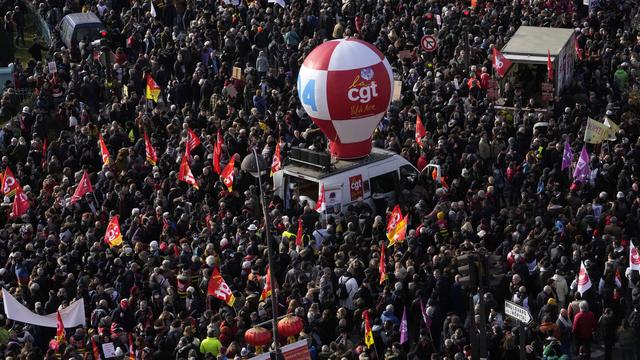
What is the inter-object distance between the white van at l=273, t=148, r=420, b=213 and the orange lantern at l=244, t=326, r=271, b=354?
742 centimetres

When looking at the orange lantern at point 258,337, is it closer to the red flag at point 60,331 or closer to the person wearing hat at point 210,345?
the person wearing hat at point 210,345

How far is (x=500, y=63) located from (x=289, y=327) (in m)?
15.2

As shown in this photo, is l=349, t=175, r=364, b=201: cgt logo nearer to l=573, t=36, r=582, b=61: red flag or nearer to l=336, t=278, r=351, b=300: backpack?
l=336, t=278, r=351, b=300: backpack

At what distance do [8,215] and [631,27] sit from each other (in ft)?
64.4

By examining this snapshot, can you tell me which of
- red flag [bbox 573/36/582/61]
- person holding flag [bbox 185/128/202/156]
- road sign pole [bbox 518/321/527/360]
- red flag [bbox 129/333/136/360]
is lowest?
red flag [bbox 573/36/582/61]

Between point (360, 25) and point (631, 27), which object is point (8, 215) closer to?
point (360, 25)

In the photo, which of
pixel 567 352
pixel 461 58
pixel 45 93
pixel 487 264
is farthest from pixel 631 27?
pixel 487 264

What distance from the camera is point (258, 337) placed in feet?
86.1

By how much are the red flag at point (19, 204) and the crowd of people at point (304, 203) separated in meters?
0.23

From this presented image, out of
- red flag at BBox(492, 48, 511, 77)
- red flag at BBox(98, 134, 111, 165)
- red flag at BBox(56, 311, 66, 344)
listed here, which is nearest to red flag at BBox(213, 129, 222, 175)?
red flag at BBox(98, 134, 111, 165)

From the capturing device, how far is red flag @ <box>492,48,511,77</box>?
3972 cm

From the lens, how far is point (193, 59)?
42.6 meters

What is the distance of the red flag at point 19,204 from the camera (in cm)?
3362

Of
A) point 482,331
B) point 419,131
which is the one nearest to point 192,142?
point 419,131
